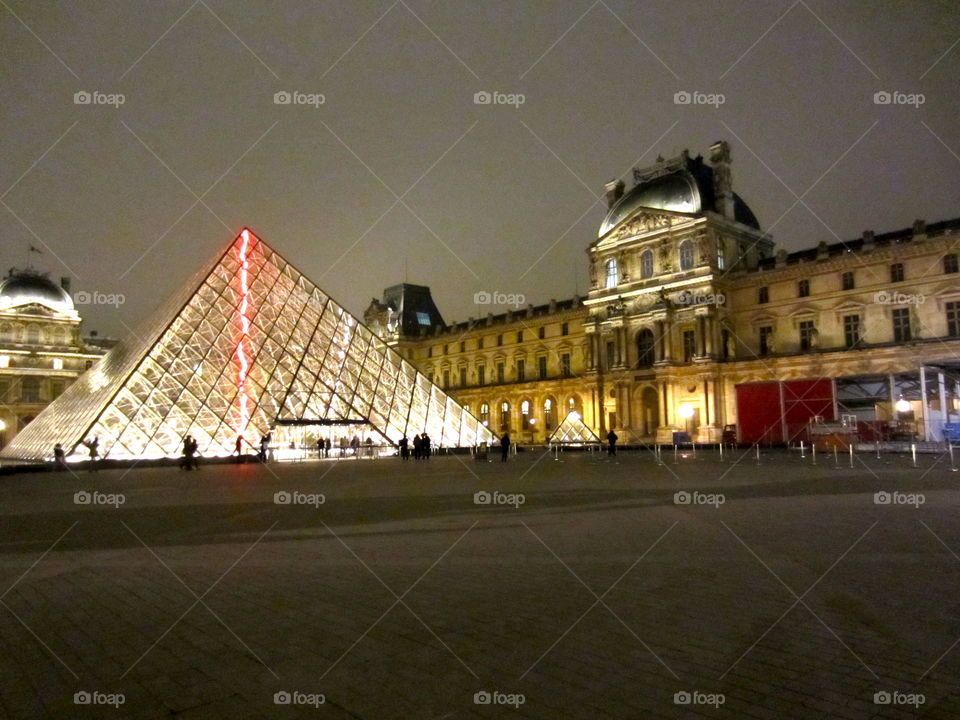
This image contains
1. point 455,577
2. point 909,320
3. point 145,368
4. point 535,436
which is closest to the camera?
point 455,577

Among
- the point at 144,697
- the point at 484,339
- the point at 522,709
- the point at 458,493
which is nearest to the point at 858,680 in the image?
the point at 522,709

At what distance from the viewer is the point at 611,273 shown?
42.9 meters

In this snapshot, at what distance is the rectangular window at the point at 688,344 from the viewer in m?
38.8

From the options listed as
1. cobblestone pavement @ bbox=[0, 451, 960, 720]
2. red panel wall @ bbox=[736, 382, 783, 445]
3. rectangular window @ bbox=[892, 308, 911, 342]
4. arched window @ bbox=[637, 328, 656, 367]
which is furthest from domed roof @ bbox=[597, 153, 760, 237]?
cobblestone pavement @ bbox=[0, 451, 960, 720]

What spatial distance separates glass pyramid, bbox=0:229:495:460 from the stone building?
28.6 m

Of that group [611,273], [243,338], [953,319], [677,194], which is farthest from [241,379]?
[953,319]

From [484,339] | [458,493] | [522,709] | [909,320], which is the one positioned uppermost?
[484,339]

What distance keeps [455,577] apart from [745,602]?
6.52ft

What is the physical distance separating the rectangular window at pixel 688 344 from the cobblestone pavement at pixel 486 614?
30823 mm

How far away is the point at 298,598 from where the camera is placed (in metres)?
4.54

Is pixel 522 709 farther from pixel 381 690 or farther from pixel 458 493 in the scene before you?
pixel 458 493

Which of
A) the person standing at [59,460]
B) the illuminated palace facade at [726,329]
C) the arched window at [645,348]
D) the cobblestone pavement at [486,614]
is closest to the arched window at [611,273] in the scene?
the illuminated palace facade at [726,329]

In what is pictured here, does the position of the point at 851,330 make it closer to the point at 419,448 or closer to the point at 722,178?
the point at 722,178

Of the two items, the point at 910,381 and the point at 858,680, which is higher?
the point at 910,381
